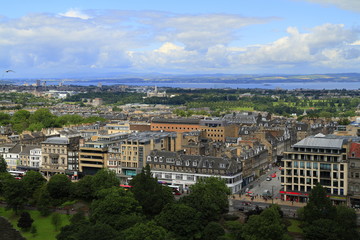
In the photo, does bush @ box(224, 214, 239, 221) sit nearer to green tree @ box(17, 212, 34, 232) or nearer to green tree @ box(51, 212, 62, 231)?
green tree @ box(51, 212, 62, 231)

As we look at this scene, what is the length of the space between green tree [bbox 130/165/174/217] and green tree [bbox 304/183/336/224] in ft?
58.2

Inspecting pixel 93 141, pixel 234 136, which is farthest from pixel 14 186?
pixel 234 136

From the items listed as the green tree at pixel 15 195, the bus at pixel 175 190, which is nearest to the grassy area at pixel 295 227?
the bus at pixel 175 190

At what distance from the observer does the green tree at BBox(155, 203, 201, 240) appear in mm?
52844

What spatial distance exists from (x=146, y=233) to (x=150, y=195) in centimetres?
1437

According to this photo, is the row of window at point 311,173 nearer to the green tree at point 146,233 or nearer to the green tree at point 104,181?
the green tree at point 104,181

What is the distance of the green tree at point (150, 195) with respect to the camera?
201 feet

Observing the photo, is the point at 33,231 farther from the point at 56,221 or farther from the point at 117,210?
the point at 117,210

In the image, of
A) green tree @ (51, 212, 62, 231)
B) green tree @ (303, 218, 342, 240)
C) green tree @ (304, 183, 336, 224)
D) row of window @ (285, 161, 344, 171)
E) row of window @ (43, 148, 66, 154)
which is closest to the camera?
green tree @ (303, 218, 342, 240)

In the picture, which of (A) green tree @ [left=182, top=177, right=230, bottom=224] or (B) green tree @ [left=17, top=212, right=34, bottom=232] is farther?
(B) green tree @ [left=17, top=212, right=34, bottom=232]

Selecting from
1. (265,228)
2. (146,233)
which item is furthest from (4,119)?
(265,228)

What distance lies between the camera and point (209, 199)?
59.3 m

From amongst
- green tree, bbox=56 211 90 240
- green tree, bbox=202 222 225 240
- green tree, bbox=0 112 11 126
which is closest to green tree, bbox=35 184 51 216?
green tree, bbox=56 211 90 240

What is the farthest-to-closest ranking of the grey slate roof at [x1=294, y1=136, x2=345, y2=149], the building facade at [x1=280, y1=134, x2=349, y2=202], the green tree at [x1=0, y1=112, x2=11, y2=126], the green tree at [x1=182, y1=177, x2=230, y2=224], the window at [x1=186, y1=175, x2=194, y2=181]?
the green tree at [x1=0, y1=112, x2=11, y2=126] → the window at [x1=186, y1=175, x2=194, y2=181] → the grey slate roof at [x1=294, y1=136, x2=345, y2=149] → the building facade at [x1=280, y1=134, x2=349, y2=202] → the green tree at [x1=182, y1=177, x2=230, y2=224]
